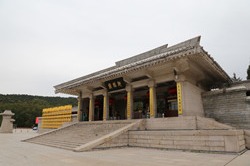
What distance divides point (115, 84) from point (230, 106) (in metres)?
8.36

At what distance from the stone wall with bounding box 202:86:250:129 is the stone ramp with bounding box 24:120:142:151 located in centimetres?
594

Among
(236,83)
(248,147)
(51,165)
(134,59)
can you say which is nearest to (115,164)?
(51,165)

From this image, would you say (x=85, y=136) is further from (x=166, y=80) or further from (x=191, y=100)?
(x=191, y=100)

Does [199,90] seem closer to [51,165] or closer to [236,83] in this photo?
[236,83]

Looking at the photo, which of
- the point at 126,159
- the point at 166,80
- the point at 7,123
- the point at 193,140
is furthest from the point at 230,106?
the point at 7,123

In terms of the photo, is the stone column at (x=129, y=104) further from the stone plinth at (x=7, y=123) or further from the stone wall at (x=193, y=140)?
the stone plinth at (x=7, y=123)

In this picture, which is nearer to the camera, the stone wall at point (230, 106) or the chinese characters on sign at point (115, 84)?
the stone wall at point (230, 106)

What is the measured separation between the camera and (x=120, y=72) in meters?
13.4

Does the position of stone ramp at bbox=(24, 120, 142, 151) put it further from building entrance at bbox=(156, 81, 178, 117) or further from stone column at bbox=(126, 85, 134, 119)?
building entrance at bbox=(156, 81, 178, 117)

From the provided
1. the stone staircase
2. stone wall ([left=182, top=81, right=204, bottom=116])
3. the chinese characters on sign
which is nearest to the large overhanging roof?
the chinese characters on sign

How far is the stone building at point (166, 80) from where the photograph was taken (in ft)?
36.1

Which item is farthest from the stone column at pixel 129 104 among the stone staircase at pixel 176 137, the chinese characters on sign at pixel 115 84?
the stone staircase at pixel 176 137

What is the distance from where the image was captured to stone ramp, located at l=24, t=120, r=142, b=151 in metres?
9.06

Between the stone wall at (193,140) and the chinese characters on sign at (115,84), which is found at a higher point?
the chinese characters on sign at (115,84)
